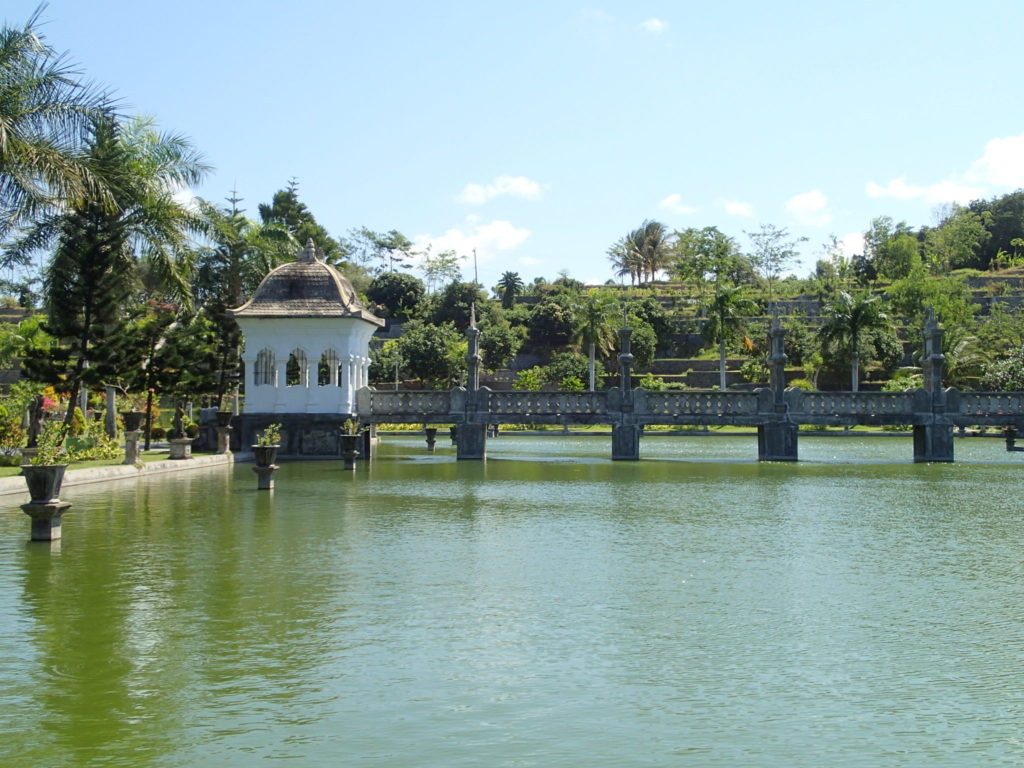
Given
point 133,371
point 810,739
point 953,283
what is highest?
point 953,283

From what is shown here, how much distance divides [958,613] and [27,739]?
27.3ft

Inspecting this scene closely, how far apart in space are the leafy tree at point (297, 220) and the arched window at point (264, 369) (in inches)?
891

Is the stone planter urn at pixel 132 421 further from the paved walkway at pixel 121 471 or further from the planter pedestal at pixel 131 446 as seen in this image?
the paved walkway at pixel 121 471

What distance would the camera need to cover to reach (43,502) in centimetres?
1505

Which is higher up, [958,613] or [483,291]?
[483,291]

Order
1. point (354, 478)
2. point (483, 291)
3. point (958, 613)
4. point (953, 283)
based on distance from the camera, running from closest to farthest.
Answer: point (958, 613) → point (354, 478) → point (953, 283) → point (483, 291)

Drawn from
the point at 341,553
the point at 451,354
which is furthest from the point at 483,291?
the point at 341,553

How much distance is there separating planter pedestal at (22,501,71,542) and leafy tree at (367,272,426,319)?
6851 cm

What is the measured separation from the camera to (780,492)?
23.5 metres

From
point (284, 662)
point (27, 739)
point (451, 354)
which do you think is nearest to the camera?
point (27, 739)

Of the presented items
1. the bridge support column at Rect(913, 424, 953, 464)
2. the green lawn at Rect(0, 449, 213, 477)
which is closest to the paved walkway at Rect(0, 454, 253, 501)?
the green lawn at Rect(0, 449, 213, 477)

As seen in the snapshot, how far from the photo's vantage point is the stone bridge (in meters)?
34.2

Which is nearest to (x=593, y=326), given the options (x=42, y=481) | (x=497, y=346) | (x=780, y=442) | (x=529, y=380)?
(x=529, y=380)

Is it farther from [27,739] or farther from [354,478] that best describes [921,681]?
[354,478]
